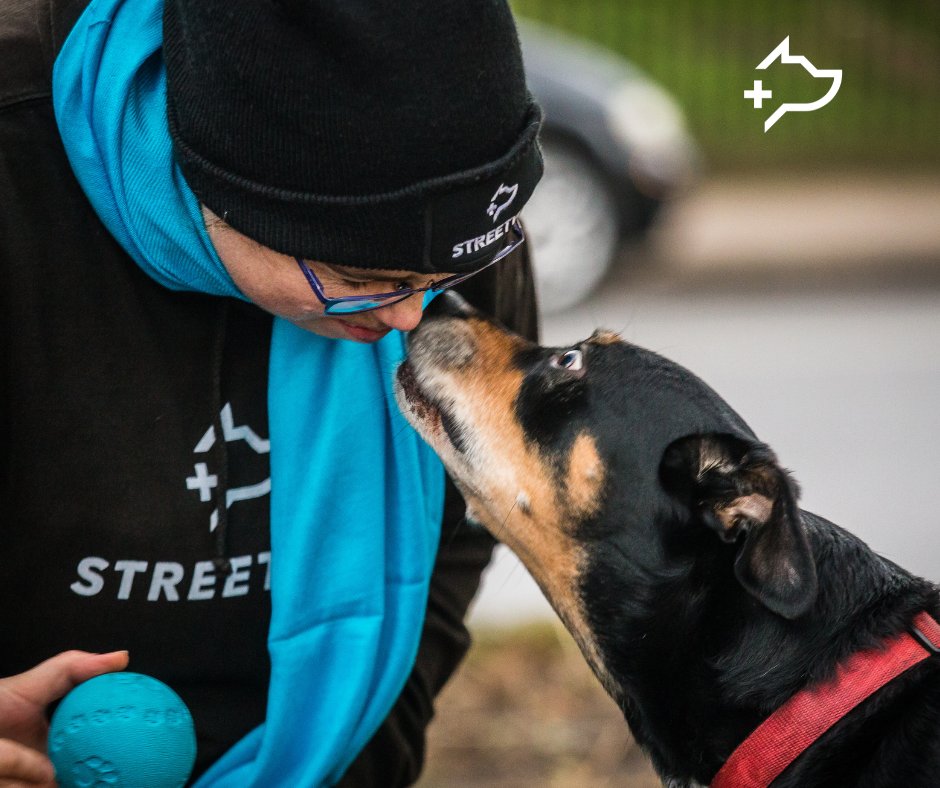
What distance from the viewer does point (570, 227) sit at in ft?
31.1

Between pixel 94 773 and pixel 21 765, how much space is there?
7.0 inches

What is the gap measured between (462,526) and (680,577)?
57 centimetres

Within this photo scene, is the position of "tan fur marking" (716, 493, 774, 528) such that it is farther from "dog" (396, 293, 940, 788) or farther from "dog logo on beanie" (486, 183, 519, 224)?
"dog logo on beanie" (486, 183, 519, 224)

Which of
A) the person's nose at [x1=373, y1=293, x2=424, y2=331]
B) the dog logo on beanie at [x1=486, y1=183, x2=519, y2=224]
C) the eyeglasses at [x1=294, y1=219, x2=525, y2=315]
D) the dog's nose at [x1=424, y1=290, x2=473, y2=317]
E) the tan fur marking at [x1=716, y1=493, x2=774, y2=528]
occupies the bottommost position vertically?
the tan fur marking at [x1=716, y1=493, x2=774, y2=528]

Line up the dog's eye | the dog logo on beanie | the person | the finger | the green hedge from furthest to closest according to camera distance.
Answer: the green hedge → the dog's eye → the dog logo on beanie → the person → the finger

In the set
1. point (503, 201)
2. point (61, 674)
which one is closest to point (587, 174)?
point (503, 201)

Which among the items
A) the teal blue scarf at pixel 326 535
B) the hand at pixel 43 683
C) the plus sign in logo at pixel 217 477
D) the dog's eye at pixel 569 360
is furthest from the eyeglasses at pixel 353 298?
the hand at pixel 43 683

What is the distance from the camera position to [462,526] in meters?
3.01

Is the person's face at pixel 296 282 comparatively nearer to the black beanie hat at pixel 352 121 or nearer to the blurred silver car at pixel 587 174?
the black beanie hat at pixel 352 121

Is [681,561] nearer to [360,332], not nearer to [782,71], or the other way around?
[360,332]

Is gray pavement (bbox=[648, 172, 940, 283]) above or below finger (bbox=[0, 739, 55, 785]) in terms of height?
below

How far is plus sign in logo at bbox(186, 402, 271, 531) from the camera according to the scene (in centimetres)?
242

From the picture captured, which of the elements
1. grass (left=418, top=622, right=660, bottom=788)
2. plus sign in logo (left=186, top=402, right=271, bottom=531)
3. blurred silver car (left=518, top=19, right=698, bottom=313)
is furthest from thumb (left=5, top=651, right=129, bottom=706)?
blurred silver car (left=518, top=19, right=698, bottom=313)

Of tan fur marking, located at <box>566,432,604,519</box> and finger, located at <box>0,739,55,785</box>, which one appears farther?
tan fur marking, located at <box>566,432,604,519</box>
